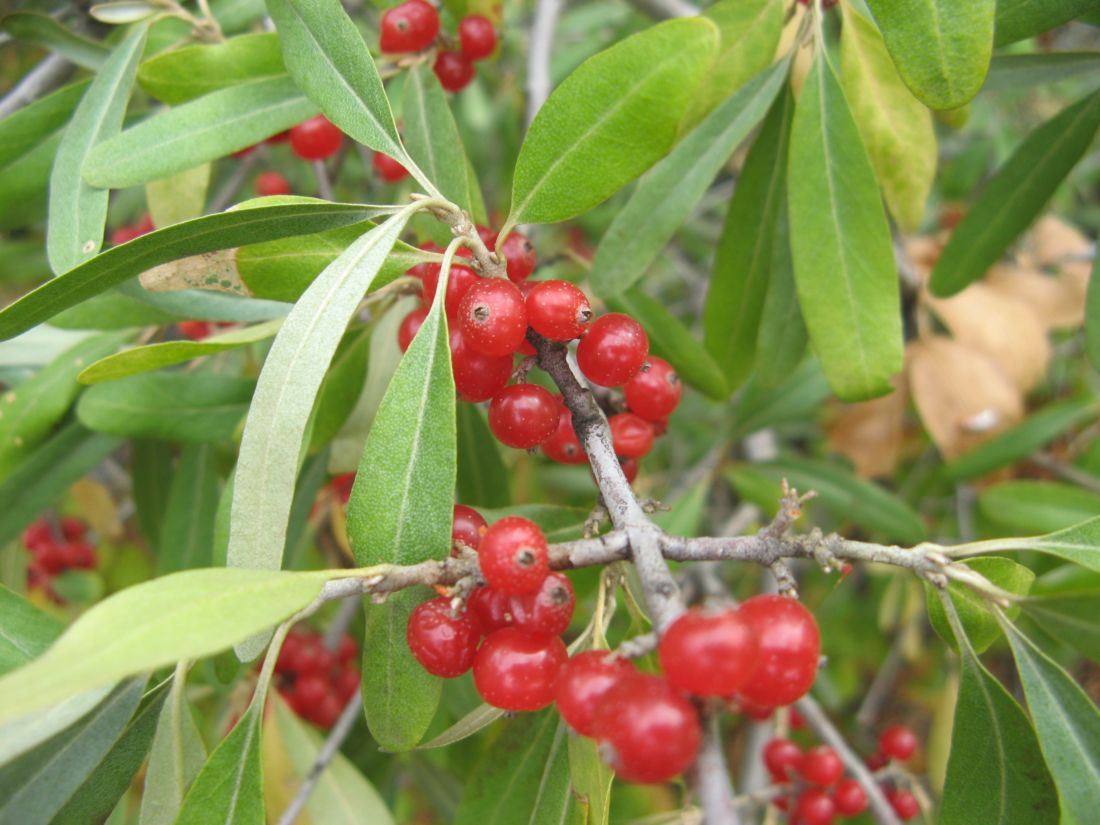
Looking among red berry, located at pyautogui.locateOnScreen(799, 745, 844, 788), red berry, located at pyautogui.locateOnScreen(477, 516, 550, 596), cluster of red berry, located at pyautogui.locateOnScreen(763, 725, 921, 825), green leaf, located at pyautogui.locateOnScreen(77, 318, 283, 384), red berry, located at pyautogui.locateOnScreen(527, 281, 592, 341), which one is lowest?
cluster of red berry, located at pyautogui.locateOnScreen(763, 725, 921, 825)

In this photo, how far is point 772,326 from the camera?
202 centimetres

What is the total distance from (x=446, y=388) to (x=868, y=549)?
2.12 ft

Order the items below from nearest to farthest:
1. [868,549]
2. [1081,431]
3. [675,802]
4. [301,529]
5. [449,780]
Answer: [868,549] < [301,529] < [449,780] < [1081,431] < [675,802]

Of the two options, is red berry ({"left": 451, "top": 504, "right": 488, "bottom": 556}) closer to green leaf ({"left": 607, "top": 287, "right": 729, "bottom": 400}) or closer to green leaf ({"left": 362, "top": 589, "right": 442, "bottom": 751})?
green leaf ({"left": 362, "top": 589, "right": 442, "bottom": 751})

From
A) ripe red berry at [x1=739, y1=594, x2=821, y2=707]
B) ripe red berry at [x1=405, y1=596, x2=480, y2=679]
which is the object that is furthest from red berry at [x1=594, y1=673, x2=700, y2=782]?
ripe red berry at [x1=405, y1=596, x2=480, y2=679]

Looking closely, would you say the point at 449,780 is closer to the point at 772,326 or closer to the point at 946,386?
the point at 772,326

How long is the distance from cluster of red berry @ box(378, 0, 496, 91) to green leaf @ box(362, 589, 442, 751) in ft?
4.24

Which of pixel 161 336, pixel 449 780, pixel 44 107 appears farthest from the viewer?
pixel 449 780

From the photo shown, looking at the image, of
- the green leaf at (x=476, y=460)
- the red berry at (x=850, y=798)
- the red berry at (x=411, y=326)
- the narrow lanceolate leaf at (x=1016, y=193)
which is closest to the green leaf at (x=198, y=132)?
the red berry at (x=411, y=326)

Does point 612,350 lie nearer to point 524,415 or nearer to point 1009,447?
point 524,415

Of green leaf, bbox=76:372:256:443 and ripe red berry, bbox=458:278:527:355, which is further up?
ripe red berry, bbox=458:278:527:355

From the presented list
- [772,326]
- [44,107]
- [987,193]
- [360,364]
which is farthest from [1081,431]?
[44,107]

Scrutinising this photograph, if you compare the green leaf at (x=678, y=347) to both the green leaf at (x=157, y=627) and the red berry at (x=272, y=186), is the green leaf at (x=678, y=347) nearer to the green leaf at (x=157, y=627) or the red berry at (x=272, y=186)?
the green leaf at (x=157, y=627)

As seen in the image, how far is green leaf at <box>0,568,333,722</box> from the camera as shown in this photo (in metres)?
0.78
